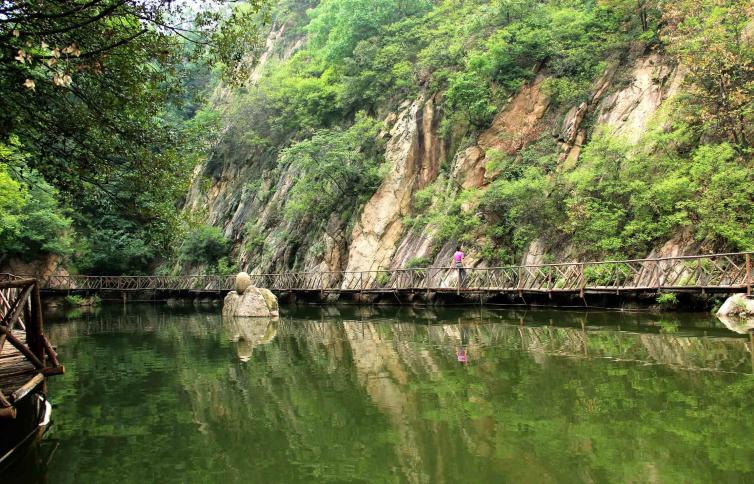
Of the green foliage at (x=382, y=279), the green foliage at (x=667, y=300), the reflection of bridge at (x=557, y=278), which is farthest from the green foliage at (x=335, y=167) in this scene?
the green foliage at (x=667, y=300)

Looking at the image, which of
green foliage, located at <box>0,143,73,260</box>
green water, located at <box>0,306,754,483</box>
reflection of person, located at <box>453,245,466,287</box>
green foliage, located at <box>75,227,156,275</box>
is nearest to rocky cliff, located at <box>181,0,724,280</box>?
reflection of person, located at <box>453,245,466,287</box>

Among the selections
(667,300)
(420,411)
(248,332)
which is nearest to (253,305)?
(248,332)

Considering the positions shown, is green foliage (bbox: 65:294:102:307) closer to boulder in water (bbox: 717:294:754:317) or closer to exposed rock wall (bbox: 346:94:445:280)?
exposed rock wall (bbox: 346:94:445:280)

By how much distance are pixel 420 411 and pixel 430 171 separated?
834 inches

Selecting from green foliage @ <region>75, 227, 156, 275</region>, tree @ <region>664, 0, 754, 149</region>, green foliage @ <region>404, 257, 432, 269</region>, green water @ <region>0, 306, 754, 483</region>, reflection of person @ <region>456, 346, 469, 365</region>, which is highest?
green foliage @ <region>75, 227, 156, 275</region>

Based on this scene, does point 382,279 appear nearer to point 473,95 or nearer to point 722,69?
point 473,95

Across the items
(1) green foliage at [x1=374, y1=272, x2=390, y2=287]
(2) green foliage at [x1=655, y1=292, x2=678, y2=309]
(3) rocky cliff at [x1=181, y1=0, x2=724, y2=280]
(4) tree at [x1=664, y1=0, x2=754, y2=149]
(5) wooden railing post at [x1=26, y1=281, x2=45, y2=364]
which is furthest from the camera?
(1) green foliage at [x1=374, y1=272, x2=390, y2=287]

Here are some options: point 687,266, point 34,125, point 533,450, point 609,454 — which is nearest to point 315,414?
point 533,450

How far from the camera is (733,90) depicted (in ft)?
53.8

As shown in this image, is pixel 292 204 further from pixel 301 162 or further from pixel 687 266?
pixel 687 266

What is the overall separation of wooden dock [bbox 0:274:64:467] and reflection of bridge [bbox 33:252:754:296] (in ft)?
44.3

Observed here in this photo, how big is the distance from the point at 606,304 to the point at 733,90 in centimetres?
719

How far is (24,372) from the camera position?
5.98 m

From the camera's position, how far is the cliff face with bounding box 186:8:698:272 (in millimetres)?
20672
